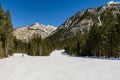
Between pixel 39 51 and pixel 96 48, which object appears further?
pixel 39 51

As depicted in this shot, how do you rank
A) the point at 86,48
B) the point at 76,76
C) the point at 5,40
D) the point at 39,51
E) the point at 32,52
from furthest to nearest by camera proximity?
the point at 39,51 < the point at 32,52 < the point at 86,48 < the point at 5,40 < the point at 76,76

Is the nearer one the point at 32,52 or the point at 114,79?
the point at 114,79

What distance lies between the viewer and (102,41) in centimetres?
6944

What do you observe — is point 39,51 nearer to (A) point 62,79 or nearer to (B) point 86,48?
(B) point 86,48

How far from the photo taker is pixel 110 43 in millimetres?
66688

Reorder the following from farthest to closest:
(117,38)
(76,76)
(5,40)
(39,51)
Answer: (39,51) → (5,40) → (117,38) → (76,76)

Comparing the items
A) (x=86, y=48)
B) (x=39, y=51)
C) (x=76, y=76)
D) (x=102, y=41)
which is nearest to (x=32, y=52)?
(x=39, y=51)

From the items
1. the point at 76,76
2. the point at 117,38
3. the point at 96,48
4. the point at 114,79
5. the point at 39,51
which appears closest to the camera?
the point at 114,79

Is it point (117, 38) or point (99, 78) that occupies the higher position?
point (117, 38)

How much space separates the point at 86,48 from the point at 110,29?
2843 centimetres

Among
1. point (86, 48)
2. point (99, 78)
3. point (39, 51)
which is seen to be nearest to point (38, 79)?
point (99, 78)

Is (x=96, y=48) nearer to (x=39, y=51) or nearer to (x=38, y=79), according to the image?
(x=39, y=51)

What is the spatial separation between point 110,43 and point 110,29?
14.5ft

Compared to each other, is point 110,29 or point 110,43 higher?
point 110,29
